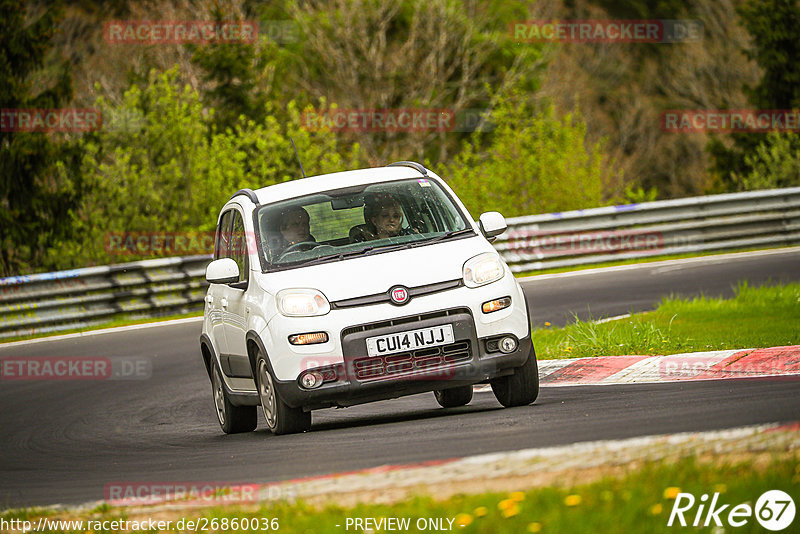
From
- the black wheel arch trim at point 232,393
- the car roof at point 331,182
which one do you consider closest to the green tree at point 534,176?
the black wheel arch trim at point 232,393

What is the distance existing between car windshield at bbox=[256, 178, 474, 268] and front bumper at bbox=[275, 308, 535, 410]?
90 centimetres

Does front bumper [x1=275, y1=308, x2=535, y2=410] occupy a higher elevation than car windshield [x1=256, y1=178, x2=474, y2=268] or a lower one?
lower

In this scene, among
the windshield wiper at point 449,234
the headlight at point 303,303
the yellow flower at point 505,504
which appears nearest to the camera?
the yellow flower at point 505,504

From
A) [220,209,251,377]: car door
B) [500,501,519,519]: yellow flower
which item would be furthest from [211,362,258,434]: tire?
[500,501,519,519]: yellow flower

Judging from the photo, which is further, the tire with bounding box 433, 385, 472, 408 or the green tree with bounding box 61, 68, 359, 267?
the green tree with bounding box 61, 68, 359, 267

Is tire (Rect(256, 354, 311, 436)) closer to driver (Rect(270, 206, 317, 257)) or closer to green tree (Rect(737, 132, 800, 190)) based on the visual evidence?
driver (Rect(270, 206, 317, 257))

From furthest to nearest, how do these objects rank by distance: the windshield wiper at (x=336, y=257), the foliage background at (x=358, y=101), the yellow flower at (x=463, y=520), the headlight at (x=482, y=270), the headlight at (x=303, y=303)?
the foliage background at (x=358, y=101) → the windshield wiper at (x=336, y=257) → the headlight at (x=482, y=270) → the headlight at (x=303, y=303) → the yellow flower at (x=463, y=520)

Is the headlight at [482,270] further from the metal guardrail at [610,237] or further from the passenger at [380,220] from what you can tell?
the metal guardrail at [610,237]

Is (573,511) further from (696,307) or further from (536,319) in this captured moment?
(536,319)

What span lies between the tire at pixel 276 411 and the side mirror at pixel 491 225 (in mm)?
1852

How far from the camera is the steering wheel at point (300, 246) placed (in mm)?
8984

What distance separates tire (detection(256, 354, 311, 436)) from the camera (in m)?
8.49

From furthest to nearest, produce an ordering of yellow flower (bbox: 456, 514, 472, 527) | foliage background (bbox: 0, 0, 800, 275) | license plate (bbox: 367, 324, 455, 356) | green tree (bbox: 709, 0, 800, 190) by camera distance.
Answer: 1. green tree (bbox: 709, 0, 800, 190)
2. foliage background (bbox: 0, 0, 800, 275)
3. license plate (bbox: 367, 324, 455, 356)
4. yellow flower (bbox: 456, 514, 472, 527)

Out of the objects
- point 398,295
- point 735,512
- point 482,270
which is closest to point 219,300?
point 398,295
